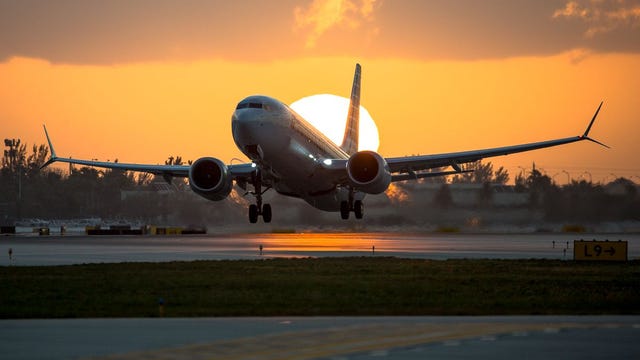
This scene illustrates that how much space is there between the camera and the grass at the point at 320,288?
28.2 meters

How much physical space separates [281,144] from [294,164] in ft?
7.46

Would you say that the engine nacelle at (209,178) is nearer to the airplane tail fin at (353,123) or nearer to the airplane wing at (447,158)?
the airplane wing at (447,158)

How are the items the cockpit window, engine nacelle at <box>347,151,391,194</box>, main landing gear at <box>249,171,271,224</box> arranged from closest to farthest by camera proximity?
the cockpit window < engine nacelle at <box>347,151,391,194</box> < main landing gear at <box>249,171,271,224</box>

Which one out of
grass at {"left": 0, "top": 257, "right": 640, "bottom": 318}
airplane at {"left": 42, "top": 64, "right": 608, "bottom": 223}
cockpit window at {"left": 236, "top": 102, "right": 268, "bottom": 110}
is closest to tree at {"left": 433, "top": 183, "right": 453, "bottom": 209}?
airplane at {"left": 42, "top": 64, "right": 608, "bottom": 223}

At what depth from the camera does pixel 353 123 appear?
292 feet

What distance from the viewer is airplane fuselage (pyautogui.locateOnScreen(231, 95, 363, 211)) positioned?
55.0 metres

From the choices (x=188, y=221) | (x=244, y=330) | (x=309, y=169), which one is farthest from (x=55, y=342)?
(x=188, y=221)

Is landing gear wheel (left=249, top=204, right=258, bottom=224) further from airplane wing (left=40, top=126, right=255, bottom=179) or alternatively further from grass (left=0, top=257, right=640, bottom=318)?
grass (left=0, top=257, right=640, bottom=318)

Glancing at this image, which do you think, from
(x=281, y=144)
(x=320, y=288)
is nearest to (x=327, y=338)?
(x=320, y=288)

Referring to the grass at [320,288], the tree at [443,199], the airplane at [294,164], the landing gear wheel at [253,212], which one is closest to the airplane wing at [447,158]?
the airplane at [294,164]

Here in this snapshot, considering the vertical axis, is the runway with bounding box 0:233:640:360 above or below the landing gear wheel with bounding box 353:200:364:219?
below

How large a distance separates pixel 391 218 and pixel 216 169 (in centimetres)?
3825

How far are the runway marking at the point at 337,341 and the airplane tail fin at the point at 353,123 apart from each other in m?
60.8

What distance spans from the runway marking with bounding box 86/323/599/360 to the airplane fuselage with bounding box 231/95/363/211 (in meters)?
32.2
